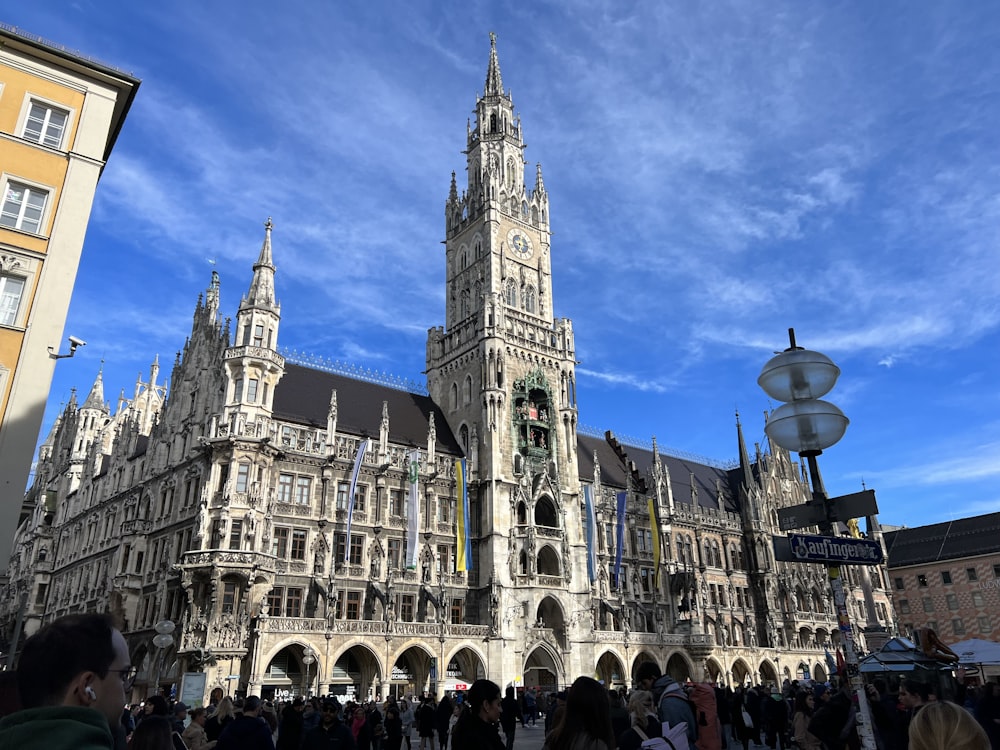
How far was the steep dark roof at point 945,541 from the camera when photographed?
7144 centimetres

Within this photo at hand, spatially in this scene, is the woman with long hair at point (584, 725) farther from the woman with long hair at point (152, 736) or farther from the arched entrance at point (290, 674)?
the arched entrance at point (290, 674)

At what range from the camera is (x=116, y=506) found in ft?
163

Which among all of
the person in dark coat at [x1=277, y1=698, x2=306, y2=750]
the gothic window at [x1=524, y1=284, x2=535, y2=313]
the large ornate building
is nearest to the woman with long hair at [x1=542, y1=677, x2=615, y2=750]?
the person in dark coat at [x1=277, y1=698, x2=306, y2=750]

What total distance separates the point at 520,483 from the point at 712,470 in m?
31.2

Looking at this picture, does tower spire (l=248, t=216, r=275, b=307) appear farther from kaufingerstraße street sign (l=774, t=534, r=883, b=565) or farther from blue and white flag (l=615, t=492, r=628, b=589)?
kaufingerstraße street sign (l=774, t=534, r=883, b=565)

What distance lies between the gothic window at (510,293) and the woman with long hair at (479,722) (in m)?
49.8

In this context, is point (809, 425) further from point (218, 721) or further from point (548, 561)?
point (548, 561)

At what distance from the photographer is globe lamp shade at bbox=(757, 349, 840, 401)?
9.09 metres

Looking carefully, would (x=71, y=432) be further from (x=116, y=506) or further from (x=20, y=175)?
(x=20, y=175)

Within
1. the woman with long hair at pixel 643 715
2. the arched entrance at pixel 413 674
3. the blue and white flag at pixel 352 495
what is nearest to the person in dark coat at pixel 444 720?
the woman with long hair at pixel 643 715

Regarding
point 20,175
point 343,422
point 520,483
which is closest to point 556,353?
point 520,483

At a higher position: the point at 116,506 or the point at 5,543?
the point at 116,506

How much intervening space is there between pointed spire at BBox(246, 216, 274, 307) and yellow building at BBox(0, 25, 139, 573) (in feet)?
56.2

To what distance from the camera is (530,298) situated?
5750 centimetres
